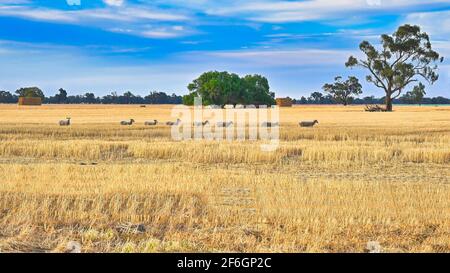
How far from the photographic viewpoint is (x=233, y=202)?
15.6 meters

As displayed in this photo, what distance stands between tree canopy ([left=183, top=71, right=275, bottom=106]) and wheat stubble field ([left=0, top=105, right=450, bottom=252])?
78157mm

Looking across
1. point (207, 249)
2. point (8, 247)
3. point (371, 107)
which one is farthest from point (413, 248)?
point (371, 107)

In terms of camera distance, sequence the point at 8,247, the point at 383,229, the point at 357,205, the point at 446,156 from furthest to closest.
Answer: the point at 446,156
the point at 357,205
the point at 383,229
the point at 8,247

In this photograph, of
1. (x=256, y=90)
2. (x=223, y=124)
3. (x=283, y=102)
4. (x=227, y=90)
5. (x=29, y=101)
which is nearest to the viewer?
(x=223, y=124)

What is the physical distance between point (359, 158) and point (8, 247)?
19.5 metres

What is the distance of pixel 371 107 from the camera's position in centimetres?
9762

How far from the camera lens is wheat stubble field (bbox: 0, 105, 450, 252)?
11.1 meters

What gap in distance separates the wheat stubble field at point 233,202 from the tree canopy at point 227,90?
78.2m

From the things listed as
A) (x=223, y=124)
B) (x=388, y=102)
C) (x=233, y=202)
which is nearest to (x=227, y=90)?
(x=388, y=102)

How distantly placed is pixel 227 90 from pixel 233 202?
9373 centimetres

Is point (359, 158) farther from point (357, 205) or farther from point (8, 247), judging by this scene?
point (8, 247)

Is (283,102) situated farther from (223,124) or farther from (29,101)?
(223,124)

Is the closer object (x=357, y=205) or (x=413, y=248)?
(x=413, y=248)

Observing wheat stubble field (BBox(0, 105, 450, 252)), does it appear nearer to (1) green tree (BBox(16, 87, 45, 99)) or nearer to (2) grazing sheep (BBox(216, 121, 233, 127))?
(2) grazing sheep (BBox(216, 121, 233, 127))
